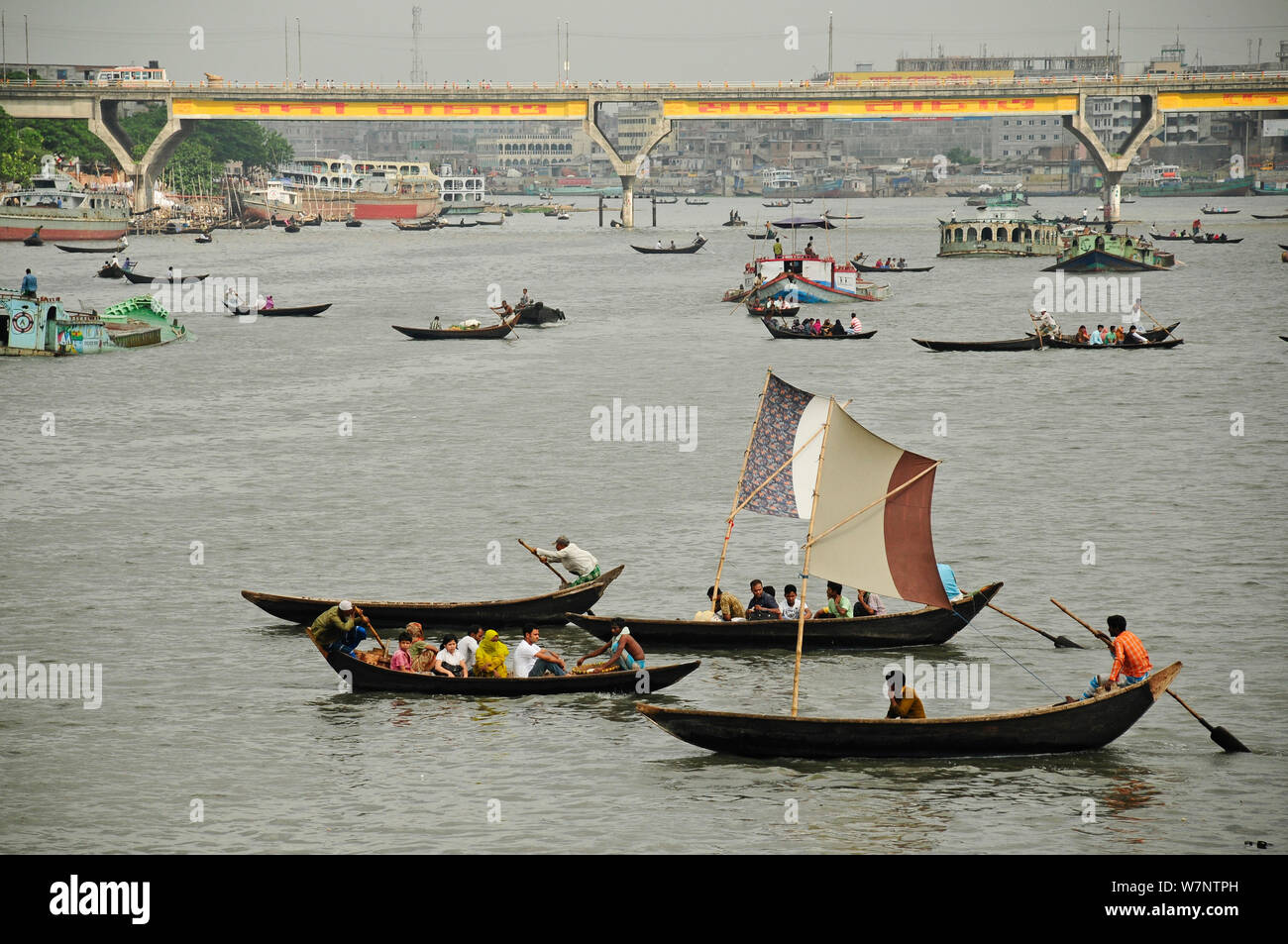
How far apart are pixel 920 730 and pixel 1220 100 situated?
152933 millimetres

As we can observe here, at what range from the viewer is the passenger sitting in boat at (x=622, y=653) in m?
23.7

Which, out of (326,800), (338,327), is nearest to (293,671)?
(326,800)

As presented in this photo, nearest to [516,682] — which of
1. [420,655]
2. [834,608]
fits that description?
[420,655]

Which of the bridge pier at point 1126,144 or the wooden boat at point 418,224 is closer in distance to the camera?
the bridge pier at point 1126,144

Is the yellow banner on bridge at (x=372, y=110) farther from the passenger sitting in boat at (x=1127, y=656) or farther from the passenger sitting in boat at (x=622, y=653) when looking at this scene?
the passenger sitting in boat at (x=1127, y=656)

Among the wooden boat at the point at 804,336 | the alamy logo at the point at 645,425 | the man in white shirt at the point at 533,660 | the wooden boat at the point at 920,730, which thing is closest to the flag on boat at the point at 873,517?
the wooden boat at the point at 920,730

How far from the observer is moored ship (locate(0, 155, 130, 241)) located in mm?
139000

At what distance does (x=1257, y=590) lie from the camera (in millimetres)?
30031

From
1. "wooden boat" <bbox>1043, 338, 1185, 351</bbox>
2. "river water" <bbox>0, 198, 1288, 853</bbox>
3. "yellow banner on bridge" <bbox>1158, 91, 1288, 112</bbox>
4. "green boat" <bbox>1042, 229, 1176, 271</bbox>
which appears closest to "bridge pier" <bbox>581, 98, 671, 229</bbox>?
"yellow banner on bridge" <bbox>1158, 91, 1288, 112</bbox>

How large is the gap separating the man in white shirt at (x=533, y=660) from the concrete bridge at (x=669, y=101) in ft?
454

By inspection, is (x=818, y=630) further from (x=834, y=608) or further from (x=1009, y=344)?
(x=1009, y=344)

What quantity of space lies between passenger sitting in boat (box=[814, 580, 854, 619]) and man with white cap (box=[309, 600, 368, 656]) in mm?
7427

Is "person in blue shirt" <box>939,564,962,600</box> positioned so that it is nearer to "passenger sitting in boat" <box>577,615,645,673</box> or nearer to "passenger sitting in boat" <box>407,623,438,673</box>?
"passenger sitting in boat" <box>577,615,645,673</box>
